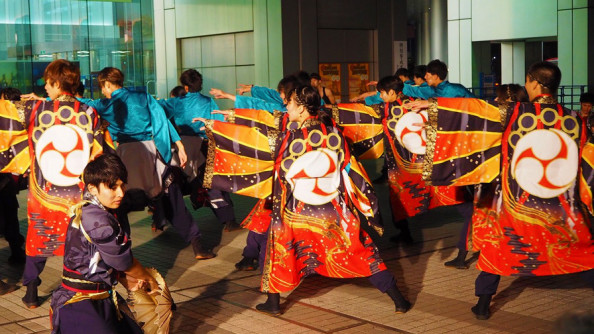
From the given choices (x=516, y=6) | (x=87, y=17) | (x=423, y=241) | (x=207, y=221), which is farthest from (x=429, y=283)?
(x=516, y=6)

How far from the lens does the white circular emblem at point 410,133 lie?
24.1 feet

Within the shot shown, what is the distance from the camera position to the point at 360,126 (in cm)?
643

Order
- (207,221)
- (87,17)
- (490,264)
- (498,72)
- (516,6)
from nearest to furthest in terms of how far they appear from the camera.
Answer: (490,264)
(207,221)
(87,17)
(516,6)
(498,72)

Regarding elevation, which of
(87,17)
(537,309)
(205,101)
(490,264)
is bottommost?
(537,309)

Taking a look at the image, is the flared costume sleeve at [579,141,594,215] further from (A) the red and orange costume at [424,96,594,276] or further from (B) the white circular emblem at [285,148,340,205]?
(B) the white circular emblem at [285,148,340,205]

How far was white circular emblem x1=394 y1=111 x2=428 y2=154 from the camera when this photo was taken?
7.36m

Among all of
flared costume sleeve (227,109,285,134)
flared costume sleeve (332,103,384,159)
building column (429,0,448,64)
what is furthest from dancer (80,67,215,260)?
building column (429,0,448,64)

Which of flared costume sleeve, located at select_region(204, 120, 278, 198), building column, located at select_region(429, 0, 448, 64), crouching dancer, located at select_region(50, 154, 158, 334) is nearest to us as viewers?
crouching dancer, located at select_region(50, 154, 158, 334)

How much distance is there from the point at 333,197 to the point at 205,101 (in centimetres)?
333

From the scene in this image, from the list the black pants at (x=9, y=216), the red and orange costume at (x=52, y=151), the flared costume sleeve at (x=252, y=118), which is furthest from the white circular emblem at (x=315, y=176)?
the black pants at (x=9, y=216)

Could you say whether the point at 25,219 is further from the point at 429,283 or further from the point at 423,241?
the point at 429,283

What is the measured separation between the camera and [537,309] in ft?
18.2

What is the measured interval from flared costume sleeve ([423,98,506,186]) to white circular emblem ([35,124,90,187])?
2324mm

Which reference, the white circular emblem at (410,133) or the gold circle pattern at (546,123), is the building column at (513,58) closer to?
the white circular emblem at (410,133)
